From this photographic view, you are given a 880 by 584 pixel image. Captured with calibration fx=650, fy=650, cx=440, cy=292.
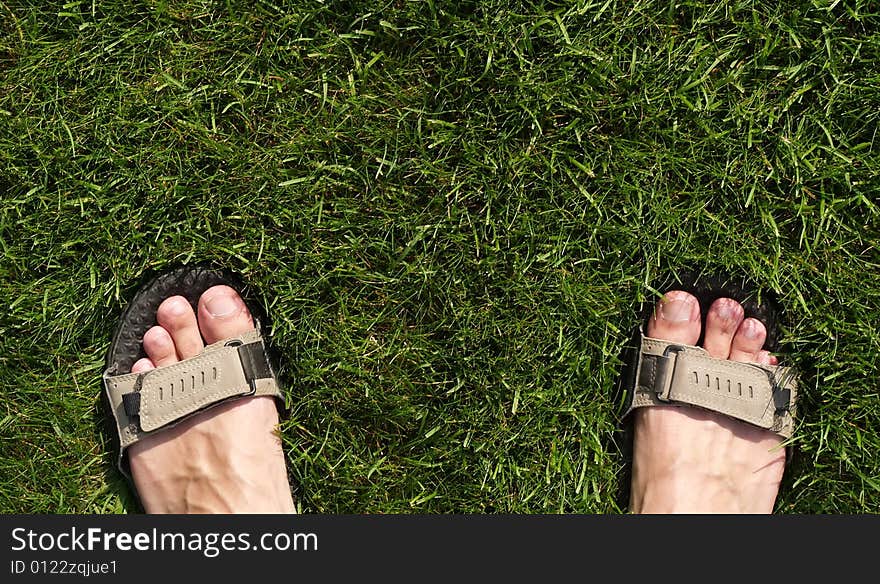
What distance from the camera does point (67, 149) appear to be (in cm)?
185

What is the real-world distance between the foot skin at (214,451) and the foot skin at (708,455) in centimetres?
105

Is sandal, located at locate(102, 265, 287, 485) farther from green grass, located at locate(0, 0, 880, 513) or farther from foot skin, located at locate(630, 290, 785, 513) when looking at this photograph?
foot skin, located at locate(630, 290, 785, 513)

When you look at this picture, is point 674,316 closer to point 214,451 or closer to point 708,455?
point 708,455

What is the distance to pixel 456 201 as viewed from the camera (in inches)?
71.2

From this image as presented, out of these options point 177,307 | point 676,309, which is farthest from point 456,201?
point 177,307

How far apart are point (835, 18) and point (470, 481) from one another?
64.1 inches

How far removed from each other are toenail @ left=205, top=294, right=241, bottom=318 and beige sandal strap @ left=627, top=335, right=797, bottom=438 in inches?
46.2

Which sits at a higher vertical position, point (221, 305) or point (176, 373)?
point (221, 305)

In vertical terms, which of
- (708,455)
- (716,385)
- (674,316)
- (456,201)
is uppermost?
(456,201)

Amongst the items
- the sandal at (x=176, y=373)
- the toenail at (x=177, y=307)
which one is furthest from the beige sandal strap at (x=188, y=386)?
the toenail at (x=177, y=307)

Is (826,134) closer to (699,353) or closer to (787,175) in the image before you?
(787,175)

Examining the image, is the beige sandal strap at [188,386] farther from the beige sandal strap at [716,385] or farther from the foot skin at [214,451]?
the beige sandal strap at [716,385]

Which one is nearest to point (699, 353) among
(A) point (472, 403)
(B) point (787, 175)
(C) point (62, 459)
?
(B) point (787, 175)

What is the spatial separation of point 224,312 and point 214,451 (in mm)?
407
